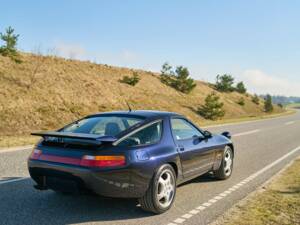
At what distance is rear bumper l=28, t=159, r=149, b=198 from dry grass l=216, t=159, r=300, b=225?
1.29m

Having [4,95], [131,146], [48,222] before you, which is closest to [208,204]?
[131,146]

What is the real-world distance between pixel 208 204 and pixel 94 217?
1959 mm

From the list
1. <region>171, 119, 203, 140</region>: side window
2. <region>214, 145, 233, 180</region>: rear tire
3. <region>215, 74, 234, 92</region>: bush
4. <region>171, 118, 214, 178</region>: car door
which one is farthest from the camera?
<region>215, 74, 234, 92</region>: bush

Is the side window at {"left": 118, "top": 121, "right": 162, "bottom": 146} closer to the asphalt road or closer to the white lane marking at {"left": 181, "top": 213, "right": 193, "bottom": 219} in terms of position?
the asphalt road

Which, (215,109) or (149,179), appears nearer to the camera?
(149,179)

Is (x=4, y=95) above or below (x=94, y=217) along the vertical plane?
above

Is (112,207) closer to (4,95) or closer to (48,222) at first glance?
(48,222)

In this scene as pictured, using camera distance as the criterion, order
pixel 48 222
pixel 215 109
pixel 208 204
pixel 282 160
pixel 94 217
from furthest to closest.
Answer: pixel 215 109 → pixel 282 160 → pixel 208 204 → pixel 94 217 → pixel 48 222

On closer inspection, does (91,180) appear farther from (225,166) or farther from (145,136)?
(225,166)

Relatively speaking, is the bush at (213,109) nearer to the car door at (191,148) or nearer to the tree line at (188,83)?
the tree line at (188,83)

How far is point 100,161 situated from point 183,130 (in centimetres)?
214

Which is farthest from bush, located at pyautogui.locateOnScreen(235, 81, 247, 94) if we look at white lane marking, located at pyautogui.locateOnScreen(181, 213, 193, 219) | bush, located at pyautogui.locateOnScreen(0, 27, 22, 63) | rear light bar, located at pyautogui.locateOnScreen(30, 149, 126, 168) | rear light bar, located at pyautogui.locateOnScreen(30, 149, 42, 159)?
rear light bar, located at pyautogui.locateOnScreen(30, 149, 126, 168)

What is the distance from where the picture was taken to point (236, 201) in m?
6.02

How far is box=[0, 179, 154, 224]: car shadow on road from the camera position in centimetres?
470
